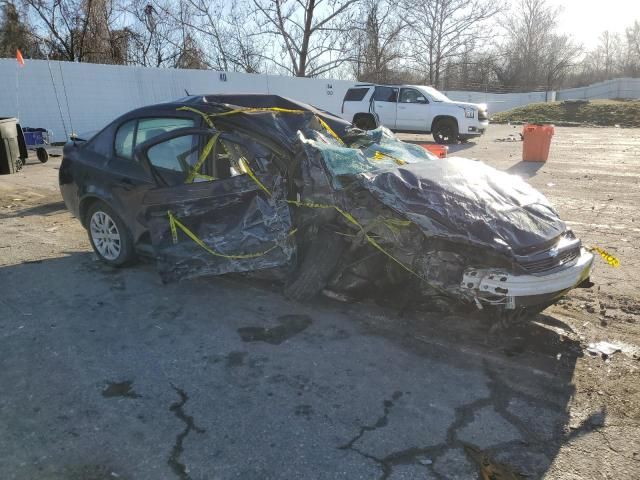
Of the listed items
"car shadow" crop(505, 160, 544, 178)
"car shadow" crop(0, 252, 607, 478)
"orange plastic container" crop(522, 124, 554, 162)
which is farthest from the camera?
"orange plastic container" crop(522, 124, 554, 162)

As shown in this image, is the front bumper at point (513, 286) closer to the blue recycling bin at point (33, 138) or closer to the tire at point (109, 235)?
the tire at point (109, 235)

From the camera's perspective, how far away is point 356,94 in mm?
18000

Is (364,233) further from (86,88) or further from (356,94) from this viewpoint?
(86,88)

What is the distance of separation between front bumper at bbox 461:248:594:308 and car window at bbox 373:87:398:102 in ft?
49.4

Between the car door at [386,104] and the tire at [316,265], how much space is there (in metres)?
14.3

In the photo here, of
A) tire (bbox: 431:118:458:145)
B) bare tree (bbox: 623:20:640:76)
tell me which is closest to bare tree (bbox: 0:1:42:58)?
tire (bbox: 431:118:458:145)

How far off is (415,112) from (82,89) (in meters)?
11.5

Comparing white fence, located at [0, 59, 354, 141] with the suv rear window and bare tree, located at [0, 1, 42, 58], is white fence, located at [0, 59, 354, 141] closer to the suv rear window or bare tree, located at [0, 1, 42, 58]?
the suv rear window

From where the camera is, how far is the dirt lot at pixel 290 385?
8.14 ft

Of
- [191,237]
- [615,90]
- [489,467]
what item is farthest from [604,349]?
[615,90]

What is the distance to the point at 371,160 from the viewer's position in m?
4.27

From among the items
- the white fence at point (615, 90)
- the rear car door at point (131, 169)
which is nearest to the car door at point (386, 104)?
the rear car door at point (131, 169)

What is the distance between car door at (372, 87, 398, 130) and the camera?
17.5 meters

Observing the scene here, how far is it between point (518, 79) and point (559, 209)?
54.9 metres
